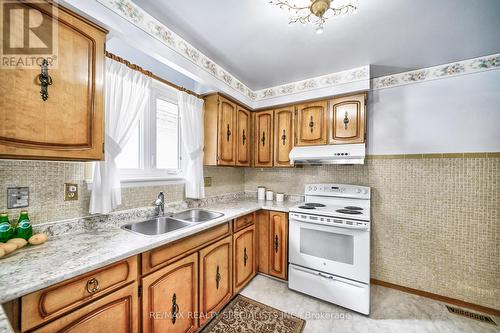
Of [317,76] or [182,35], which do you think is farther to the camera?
[317,76]

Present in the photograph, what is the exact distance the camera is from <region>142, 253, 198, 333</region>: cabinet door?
121 cm

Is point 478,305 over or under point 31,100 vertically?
under

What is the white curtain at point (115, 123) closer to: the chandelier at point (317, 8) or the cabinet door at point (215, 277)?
the cabinet door at point (215, 277)

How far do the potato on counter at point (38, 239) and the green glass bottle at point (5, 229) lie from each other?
0.08m

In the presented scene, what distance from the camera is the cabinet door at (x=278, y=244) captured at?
2.34 meters

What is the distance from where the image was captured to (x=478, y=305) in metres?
1.95

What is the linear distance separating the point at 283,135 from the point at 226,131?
79 cm

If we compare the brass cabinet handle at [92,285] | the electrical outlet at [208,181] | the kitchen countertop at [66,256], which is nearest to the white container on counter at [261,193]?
the electrical outlet at [208,181]

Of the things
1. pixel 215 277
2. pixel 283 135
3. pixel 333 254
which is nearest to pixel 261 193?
pixel 283 135

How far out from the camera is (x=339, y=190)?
2.51 m

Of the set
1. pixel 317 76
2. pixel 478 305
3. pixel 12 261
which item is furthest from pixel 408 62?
pixel 12 261

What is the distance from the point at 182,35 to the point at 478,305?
146 inches

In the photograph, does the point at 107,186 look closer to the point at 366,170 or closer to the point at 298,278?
the point at 298,278

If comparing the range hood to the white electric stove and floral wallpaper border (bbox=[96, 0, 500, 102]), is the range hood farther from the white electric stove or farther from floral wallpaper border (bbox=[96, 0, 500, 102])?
floral wallpaper border (bbox=[96, 0, 500, 102])
